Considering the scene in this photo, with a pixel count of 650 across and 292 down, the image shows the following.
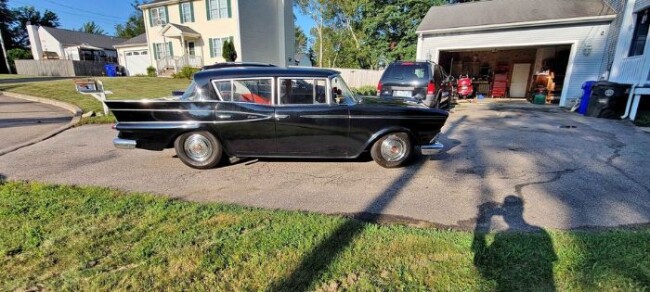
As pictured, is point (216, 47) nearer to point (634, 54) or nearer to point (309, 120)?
point (309, 120)

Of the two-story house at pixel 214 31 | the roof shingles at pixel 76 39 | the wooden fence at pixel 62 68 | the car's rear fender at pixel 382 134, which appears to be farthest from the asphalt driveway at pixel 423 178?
the roof shingles at pixel 76 39

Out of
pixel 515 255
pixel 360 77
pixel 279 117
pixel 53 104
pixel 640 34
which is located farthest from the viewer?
pixel 360 77

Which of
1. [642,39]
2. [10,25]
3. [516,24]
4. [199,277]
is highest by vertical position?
[10,25]

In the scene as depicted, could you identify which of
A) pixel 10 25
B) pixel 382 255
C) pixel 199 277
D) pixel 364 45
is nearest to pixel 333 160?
pixel 382 255

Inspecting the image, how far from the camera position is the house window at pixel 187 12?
2306cm

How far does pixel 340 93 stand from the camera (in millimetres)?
4809

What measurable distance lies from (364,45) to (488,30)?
45.2 feet

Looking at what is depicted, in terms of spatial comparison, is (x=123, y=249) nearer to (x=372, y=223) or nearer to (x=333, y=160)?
(x=372, y=223)

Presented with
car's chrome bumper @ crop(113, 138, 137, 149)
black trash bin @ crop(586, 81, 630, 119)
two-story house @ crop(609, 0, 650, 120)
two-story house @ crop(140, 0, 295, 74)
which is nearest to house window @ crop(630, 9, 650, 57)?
two-story house @ crop(609, 0, 650, 120)

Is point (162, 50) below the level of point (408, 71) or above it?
above

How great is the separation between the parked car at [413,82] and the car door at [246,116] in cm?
516

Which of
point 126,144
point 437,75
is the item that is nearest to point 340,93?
point 126,144

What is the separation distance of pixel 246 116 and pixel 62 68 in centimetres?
3540

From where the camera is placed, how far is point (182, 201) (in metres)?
3.64
